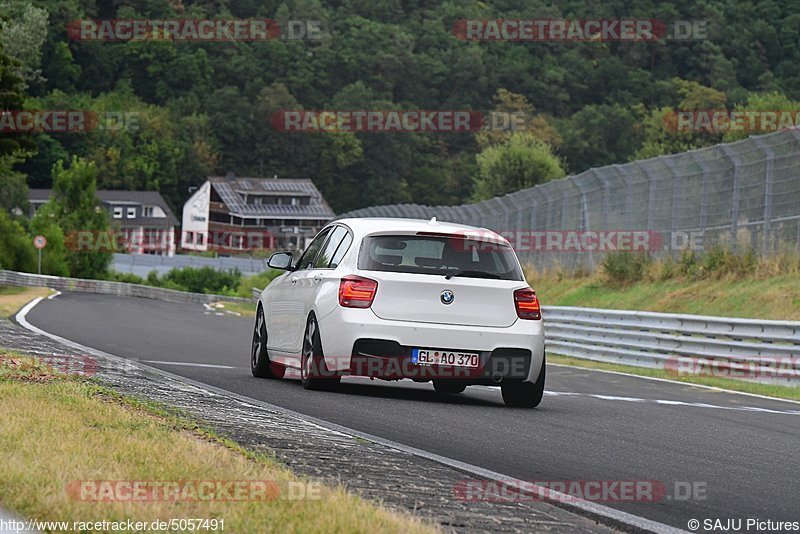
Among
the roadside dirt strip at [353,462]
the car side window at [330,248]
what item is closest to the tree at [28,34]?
the car side window at [330,248]

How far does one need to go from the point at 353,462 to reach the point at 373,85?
6480 inches

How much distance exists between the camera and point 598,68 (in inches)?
6156

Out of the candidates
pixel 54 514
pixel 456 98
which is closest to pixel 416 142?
pixel 456 98

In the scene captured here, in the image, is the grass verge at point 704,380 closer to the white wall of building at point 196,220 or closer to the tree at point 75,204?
the tree at point 75,204

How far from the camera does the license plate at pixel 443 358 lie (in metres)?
12.2

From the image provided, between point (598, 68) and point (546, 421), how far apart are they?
148 meters

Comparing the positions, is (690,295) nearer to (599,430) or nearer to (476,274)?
(476,274)

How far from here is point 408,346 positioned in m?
12.2

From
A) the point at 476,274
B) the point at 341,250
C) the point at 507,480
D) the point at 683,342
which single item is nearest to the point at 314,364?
the point at 341,250

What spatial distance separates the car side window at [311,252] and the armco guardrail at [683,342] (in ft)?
24.2

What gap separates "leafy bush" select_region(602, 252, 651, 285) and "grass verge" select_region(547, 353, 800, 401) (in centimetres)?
806

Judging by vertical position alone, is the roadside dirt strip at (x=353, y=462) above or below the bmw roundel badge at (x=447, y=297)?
below

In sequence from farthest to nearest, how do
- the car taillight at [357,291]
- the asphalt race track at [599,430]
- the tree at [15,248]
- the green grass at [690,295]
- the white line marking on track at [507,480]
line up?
the tree at [15,248]
the green grass at [690,295]
the car taillight at [357,291]
the asphalt race track at [599,430]
the white line marking on track at [507,480]

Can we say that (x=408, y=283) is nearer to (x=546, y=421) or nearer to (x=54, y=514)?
(x=546, y=421)
